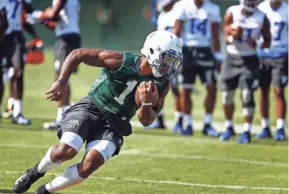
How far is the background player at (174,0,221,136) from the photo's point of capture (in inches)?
579

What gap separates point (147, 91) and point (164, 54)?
47 cm

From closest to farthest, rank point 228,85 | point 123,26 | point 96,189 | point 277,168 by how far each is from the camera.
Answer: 1. point 96,189
2. point 277,168
3. point 228,85
4. point 123,26

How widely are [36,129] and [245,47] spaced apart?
3.56 meters

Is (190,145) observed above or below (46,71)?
above

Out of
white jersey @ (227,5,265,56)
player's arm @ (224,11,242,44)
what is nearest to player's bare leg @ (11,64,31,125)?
player's arm @ (224,11,242,44)

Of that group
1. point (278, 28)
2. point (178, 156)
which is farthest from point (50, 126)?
point (278, 28)

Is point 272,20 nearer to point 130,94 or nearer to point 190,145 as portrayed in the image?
point 190,145

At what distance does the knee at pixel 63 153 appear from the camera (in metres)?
8.23

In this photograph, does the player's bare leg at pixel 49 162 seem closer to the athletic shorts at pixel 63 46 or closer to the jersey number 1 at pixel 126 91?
the jersey number 1 at pixel 126 91

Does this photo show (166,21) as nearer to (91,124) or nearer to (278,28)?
(278,28)

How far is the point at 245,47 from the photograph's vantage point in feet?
46.2

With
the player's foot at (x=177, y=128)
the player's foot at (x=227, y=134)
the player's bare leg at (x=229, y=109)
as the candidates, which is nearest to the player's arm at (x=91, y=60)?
the player's foot at (x=227, y=134)

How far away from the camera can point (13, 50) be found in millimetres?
15000

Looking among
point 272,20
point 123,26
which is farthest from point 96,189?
point 123,26
